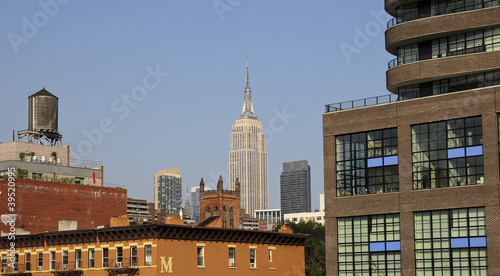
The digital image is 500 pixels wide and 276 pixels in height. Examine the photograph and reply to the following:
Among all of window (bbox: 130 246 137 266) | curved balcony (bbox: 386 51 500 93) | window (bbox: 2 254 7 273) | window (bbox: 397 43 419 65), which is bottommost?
window (bbox: 2 254 7 273)

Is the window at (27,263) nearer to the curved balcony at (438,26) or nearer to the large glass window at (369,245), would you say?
the large glass window at (369,245)

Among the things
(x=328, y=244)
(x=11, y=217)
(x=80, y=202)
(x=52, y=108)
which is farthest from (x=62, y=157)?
(x=328, y=244)

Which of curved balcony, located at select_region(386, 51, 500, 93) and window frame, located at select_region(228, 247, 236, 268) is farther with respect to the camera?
window frame, located at select_region(228, 247, 236, 268)

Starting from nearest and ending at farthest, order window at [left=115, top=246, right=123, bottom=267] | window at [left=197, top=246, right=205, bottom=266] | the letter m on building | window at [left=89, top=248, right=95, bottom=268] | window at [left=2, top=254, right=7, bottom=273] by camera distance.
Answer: the letter m on building
window at [left=115, top=246, right=123, bottom=267]
window at [left=197, top=246, right=205, bottom=266]
window at [left=89, top=248, right=95, bottom=268]
window at [left=2, top=254, right=7, bottom=273]

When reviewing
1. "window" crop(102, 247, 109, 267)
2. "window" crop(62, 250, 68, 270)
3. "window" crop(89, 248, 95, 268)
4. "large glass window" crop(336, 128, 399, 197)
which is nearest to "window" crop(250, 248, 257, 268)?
"large glass window" crop(336, 128, 399, 197)

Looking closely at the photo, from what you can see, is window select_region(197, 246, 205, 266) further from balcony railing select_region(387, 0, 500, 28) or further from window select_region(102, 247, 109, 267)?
balcony railing select_region(387, 0, 500, 28)

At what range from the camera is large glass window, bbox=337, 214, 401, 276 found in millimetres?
74000

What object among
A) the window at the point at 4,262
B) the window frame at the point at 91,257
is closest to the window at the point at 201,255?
the window frame at the point at 91,257

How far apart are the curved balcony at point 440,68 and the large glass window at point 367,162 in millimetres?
5259

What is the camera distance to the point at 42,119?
123m

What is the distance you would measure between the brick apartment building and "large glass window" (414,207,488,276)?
0.09 meters

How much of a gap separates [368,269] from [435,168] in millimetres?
11037

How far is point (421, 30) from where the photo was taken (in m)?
76.6

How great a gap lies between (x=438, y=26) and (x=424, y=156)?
476 inches
